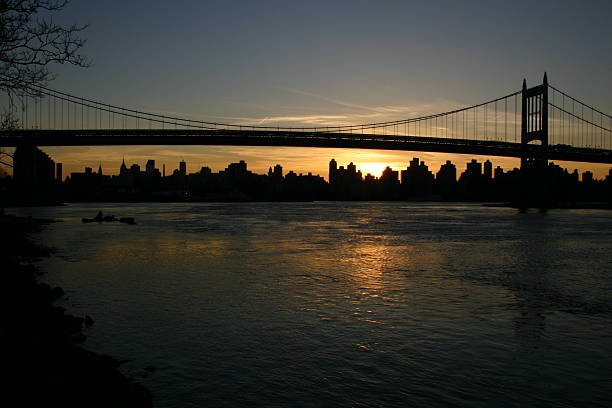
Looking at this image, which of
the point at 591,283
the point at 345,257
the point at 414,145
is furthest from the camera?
the point at 414,145

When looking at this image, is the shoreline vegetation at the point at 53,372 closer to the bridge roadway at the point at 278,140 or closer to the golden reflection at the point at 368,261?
the golden reflection at the point at 368,261

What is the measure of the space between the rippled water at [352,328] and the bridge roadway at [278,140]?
40230 mm

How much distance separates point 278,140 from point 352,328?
51525 millimetres

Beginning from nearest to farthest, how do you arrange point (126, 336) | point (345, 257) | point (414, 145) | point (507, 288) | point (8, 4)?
1. point (126, 336)
2. point (8, 4)
3. point (507, 288)
4. point (345, 257)
5. point (414, 145)

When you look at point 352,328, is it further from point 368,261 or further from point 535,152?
point 535,152

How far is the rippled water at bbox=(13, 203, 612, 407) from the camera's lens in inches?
217

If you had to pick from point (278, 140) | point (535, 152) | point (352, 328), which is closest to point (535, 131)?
point (535, 152)

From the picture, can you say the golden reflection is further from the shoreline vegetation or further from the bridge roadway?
the bridge roadway

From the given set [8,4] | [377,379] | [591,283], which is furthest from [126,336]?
[591,283]

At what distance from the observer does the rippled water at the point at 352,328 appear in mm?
5523

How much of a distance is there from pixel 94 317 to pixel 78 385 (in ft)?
15.0

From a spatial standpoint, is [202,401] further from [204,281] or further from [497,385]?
[204,281]

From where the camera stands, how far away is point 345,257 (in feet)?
61.1

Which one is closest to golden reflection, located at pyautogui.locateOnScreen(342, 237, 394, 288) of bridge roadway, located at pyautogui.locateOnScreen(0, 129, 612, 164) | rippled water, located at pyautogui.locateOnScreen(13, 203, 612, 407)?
rippled water, located at pyautogui.locateOnScreen(13, 203, 612, 407)
